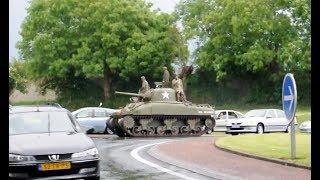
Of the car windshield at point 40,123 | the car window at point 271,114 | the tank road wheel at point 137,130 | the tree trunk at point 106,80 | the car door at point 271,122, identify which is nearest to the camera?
the car windshield at point 40,123

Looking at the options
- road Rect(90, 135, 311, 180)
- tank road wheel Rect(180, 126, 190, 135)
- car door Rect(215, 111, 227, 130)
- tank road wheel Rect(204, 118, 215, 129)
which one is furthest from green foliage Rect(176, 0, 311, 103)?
road Rect(90, 135, 311, 180)

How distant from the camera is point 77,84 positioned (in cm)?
5459

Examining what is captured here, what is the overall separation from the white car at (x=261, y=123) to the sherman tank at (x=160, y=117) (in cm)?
158

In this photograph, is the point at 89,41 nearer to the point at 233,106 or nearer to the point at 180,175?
the point at 233,106

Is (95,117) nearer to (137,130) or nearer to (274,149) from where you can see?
(137,130)

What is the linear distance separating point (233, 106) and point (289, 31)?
893 cm

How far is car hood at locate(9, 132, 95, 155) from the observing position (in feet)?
28.2

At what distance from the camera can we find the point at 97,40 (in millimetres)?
51000

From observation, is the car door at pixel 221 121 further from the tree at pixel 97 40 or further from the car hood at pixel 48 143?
the car hood at pixel 48 143

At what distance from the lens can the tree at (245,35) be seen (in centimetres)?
4509

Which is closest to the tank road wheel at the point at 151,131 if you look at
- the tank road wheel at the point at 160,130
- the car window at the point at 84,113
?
the tank road wheel at the point at 160,130

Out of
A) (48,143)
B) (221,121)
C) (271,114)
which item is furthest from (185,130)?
(48,143)

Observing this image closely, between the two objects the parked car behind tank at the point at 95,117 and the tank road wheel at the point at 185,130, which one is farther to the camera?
the parked car behind tank at the point at 95,117
